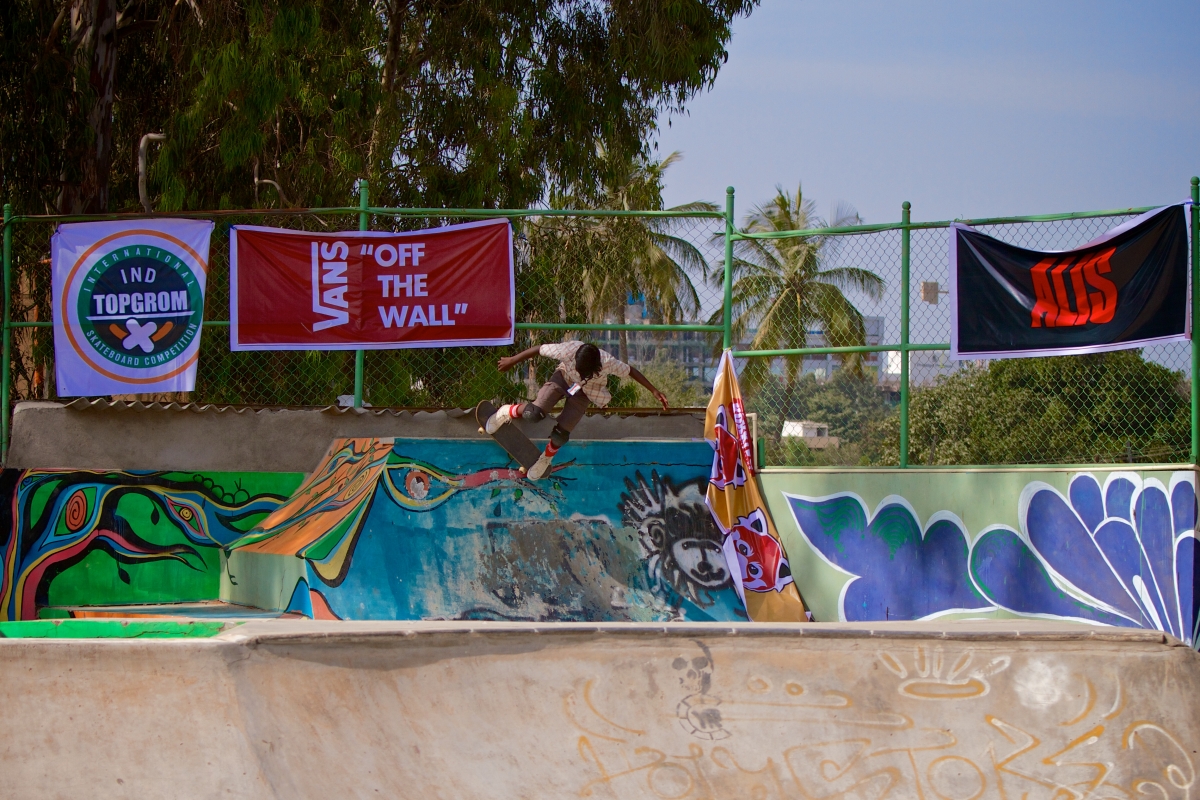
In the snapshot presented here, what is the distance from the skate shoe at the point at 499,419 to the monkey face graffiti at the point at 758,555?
6.27 ft

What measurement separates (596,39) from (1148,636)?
14.4 meters

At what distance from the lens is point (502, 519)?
793 centimetres

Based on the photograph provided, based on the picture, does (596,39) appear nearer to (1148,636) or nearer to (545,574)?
(545,574)

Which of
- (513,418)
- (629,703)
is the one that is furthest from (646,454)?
(629,703)

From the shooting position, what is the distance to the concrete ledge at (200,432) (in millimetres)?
8781

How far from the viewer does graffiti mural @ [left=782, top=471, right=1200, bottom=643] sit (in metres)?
6.59

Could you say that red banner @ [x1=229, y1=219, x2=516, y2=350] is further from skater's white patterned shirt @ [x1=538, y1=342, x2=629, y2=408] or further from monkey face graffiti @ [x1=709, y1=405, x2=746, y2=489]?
monkey face graffiti @ [x1=709, y1=405, x2=746, y2=489]

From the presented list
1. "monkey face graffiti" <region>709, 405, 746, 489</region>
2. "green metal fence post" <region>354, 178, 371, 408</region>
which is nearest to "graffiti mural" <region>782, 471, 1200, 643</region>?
"monkey face graffiti" <region>709, 405, 746, 489</region>

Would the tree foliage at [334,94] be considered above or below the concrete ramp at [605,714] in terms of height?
above

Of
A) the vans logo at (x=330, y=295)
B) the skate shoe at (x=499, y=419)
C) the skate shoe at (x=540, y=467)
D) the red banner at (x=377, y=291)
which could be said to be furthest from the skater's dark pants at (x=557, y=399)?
the vans logo at (x=330, y=295)

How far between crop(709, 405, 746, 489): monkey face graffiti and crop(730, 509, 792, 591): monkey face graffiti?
29 cm

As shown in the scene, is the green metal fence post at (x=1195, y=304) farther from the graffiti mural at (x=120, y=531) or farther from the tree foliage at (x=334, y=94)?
the tree foliage at (x=334, y=94)

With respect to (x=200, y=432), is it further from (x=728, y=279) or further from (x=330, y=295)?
(x=728, y=279)

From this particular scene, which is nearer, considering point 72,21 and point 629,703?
point 629,703
